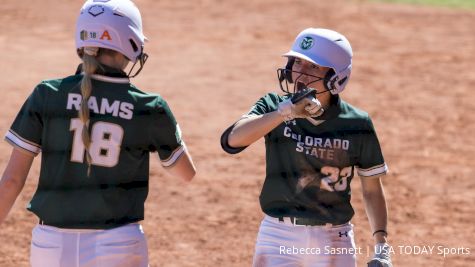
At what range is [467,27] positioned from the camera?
1986 centimetres

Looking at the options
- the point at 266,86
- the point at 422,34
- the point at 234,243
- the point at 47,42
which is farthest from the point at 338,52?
the point at 422,34

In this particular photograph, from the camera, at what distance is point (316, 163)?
18.0 ft

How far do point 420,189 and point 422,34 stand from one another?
847cm

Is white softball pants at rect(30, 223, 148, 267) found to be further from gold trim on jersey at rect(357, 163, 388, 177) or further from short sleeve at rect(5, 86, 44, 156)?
gold trim on jersey at rect(357, 163, 388, 177)

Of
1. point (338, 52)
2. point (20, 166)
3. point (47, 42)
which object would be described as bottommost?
point (20, 166)

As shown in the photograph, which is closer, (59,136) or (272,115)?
(59,136)

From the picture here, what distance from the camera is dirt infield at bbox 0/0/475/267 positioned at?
959 cm

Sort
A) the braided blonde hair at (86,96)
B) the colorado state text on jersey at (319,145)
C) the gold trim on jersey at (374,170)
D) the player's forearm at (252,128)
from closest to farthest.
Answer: the braided blonde hair at (86,96)
the player's forearm at (252,128)
the colorado state text on jersey at (319,145)
the gold trim on jersey at (374,170)

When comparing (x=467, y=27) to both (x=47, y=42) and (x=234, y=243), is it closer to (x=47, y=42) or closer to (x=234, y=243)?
(x=47, y=42)

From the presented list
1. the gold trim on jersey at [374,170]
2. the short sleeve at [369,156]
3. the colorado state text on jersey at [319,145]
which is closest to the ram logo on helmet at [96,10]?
Result: the colorado state text on jersey at [319,145]

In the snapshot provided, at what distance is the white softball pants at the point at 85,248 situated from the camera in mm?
4703

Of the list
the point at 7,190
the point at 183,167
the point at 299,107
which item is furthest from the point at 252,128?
the point at 7,190

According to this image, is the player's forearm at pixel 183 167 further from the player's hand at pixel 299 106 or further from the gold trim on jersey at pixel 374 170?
the gold trim on jersey at pixel 374 170

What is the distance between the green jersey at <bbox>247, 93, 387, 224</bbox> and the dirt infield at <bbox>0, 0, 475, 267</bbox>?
3.35m
